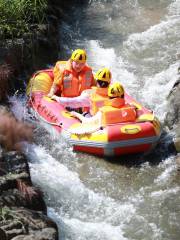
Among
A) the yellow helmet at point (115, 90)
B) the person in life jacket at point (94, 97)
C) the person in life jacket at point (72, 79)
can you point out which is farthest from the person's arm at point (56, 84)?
the yellow helmet at point (115, 90)

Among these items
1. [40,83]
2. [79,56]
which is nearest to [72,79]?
[79,56]

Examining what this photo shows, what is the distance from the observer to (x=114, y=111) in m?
8.33

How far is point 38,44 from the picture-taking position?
34.3ft

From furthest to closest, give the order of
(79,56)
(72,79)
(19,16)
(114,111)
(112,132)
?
(19,16), (72,79), (79,56), (114,111), (112,132)

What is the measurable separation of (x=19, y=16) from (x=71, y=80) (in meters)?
1.71

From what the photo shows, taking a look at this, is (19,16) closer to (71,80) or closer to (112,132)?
(71,80)

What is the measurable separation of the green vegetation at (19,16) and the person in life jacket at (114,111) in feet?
7.88

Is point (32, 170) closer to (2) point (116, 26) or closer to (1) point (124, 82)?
(1) point (124, 82)

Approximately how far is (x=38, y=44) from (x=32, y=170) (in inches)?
132

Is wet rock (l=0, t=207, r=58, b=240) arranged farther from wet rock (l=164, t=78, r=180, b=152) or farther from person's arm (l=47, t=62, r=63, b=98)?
person's arm (l=47, t=62, r=63, b=98)

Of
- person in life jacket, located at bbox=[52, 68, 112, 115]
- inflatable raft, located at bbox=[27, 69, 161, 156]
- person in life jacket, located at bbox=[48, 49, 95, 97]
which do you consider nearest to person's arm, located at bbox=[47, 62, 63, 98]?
person in life jacket, located at bbox=[48, 49, 95, 97]

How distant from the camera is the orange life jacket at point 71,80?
30.8 feet

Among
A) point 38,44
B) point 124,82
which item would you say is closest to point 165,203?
point 124,82

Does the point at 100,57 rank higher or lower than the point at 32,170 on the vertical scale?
higher
